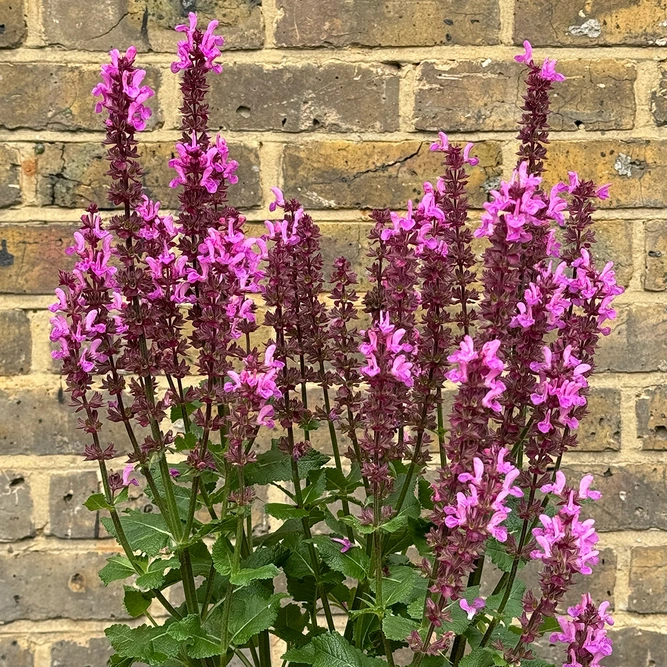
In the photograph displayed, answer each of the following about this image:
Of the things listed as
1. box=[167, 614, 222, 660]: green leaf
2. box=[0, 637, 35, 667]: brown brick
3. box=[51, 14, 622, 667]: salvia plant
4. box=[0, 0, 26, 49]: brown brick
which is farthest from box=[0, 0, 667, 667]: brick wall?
box=[167, 614, 222, 660]: green leaf

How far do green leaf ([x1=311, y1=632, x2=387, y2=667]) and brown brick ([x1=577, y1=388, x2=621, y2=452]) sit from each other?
21.5 inches

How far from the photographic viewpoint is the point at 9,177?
3.42ft

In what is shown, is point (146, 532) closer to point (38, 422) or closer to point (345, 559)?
point (345, 559)

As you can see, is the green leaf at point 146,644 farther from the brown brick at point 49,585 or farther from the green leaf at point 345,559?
the brown brick at point 49,585

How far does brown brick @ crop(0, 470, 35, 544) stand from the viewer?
42.1 inches

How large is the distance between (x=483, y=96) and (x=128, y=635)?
2.41ft

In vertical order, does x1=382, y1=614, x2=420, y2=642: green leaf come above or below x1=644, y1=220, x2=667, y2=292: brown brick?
below

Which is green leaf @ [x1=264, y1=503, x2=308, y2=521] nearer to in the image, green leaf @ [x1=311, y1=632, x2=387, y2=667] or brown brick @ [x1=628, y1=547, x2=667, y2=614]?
green leaf @ [x1=311, y1=632, x2=387, y2=667]

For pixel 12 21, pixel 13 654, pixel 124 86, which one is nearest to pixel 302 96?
pixel 12 21

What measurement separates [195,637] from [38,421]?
538 millimetres

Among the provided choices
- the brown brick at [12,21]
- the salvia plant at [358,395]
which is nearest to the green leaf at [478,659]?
the salvia plant at [358,395]

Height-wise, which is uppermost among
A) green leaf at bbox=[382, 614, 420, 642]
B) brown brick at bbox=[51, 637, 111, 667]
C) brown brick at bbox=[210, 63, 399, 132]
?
brown brick at bbox=[210, 63, 399, 132]

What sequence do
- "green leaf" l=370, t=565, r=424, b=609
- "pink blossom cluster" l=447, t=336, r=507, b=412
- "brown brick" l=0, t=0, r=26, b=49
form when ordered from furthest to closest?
"brown brick" l=0, t=0, r=26, b=49 < "green leaf" l=370, t=565, r=424, b=609 < "pink blossom cluster" l=447, t=336, r=507, b=412

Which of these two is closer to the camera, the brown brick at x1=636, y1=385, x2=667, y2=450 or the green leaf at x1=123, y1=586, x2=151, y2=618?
the green leaf at x1=123, y1=586, x2=151, y2=618
